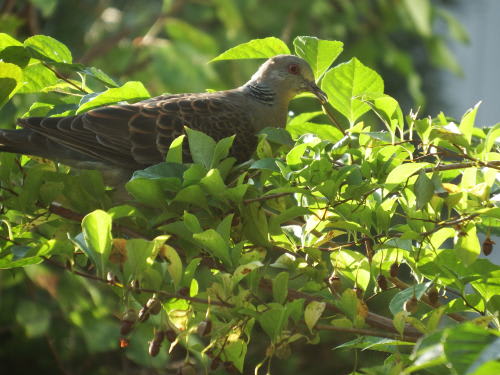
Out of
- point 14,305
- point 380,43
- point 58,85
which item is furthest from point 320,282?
point 380,43

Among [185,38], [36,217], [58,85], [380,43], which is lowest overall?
[380,43]

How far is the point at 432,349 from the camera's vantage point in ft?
2.77

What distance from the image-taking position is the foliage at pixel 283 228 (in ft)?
3.84

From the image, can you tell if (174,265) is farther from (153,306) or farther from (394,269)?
(394,269)

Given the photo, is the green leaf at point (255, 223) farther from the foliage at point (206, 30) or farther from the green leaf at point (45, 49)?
the foliage at point (206, 30)

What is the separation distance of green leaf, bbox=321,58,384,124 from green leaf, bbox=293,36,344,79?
51 mm

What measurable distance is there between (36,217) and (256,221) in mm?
357

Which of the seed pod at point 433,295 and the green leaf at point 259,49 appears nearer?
the seed pod at point 433,295

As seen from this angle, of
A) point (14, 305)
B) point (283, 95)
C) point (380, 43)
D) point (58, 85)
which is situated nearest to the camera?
point (58, 85)

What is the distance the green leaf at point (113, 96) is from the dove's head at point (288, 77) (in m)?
0.86

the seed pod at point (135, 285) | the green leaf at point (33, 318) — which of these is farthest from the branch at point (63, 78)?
the green leaf at point (33, 318)

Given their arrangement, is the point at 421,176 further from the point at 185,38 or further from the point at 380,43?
the point at 380,43

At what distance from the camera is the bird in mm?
1657

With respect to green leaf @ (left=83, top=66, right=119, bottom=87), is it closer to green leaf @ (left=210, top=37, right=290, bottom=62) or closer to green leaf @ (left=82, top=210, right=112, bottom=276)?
green leaf @ (left=210, top=37, right=290, bottom=62)
